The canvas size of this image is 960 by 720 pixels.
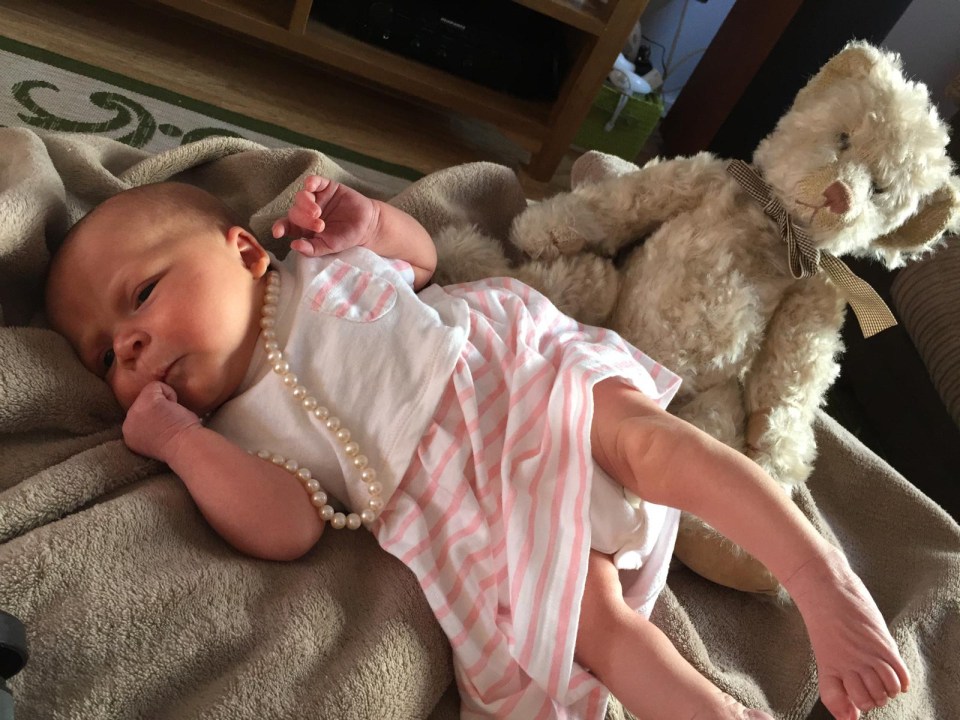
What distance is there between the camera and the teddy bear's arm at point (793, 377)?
2.95 feet

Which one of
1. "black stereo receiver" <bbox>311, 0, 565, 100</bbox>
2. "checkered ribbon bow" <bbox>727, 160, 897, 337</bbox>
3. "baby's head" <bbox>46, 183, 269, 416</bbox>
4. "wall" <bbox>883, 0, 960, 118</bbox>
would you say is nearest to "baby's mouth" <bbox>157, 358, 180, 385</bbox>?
"baby's head" <bbox>46, 183, 269, 416</bbox>

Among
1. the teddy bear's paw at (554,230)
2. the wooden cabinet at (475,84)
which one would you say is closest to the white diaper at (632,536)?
the teddy bear's paw at (554,230)

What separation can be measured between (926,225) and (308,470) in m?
0.80

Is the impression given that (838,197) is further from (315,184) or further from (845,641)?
(315,184)

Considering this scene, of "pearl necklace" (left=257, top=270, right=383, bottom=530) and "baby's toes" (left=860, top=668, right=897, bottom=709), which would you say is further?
"pearl necklace" (left=257, top=270, right=383, bottom=530)

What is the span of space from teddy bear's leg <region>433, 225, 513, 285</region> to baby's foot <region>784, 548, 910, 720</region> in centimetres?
56

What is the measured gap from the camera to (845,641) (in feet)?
1.97

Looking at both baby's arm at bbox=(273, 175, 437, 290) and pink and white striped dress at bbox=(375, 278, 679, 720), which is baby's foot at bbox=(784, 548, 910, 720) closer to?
pink and white striped dress at bbox=(375, 278, 679, 720)

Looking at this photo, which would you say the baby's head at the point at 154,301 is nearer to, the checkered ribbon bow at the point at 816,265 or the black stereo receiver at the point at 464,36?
the checkered ribbon bow at the point at 816,265

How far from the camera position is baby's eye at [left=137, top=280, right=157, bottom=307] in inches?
29.9

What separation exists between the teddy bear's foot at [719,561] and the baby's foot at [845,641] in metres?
0.20

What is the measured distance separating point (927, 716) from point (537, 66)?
5.21 ft

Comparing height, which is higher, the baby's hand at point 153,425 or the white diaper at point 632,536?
the white diaper at point 632,536

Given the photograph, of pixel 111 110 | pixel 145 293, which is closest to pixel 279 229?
pixel 145 293
